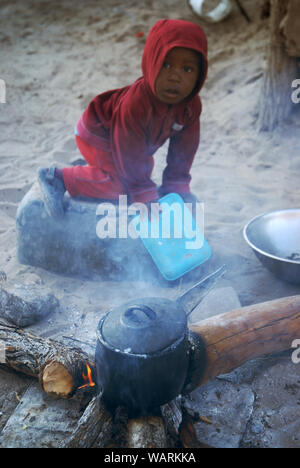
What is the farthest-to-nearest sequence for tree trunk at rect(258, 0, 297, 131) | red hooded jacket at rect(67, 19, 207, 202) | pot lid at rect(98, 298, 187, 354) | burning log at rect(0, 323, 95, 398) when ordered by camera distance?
tree trunk at rect(258, 0, 297, 131) < red hooded jacket at rect(67, 19, 207, 202) < burning log at rect(0, 323, 95, 398) < pot lid at rect(98, 298, 187, 354)

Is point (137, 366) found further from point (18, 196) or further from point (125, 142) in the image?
point (18, 196)

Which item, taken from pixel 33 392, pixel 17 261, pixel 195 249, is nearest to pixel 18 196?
pixel 17 261

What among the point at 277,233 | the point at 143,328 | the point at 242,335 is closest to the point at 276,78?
the point at 277,233

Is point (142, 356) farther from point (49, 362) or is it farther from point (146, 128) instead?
point (146, 128)

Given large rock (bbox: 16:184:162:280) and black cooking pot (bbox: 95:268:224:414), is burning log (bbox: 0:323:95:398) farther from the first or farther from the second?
large rock (bbox: 16:184:162:280)

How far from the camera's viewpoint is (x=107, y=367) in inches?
56.4

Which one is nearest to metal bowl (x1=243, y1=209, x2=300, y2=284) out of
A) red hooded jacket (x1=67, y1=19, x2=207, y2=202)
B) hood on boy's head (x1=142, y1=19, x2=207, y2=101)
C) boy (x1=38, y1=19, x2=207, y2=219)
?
boy (x1=38, y1=19, x2=207, y2=219)

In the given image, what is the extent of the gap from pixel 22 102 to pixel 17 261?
3.31 meters

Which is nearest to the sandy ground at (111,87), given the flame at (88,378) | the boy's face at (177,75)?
the flame at (88,378)

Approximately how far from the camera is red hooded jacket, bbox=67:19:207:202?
217 cm

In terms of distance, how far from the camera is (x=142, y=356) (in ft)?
4.42

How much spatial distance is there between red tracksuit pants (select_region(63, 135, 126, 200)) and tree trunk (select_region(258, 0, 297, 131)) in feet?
8.00

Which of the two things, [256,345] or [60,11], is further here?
[60,11]

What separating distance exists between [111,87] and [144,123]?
11.0ft
